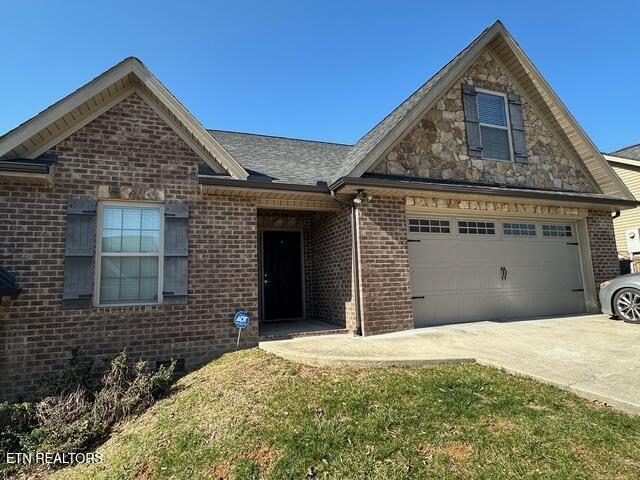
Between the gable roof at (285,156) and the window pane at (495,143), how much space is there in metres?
3.46

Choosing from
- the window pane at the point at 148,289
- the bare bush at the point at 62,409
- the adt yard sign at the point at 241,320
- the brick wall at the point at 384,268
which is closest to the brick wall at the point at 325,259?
the brick wall at the point at 384,268

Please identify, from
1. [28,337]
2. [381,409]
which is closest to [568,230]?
[381,409]

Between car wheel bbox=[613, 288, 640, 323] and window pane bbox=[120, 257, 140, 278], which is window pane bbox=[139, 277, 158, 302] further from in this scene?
car wheel bbox=[613, 288, 640, 323]

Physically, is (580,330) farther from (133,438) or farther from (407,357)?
(133,438)

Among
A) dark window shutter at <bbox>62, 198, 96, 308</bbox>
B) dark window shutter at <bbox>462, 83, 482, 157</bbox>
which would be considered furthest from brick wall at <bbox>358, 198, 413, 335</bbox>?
dark window shutter at <bbox>62, 198, 96, 308</bbox>

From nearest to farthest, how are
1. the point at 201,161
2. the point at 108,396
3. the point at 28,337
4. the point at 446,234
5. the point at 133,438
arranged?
the point at 133,438, the point at 108,396, the point at 28,337, the point at 201,161, the point at 446,234

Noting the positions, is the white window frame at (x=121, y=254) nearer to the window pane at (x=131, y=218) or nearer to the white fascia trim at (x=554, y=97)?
the window pane at (x=131, y=218)

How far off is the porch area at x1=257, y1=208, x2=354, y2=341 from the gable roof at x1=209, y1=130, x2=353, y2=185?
1.10 metres

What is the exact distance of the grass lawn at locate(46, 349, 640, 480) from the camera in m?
3.12

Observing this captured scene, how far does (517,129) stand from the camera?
9.56 m

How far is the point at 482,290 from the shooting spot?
8602 millimetres

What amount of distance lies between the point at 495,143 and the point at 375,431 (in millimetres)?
7983

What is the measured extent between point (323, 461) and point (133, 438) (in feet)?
8.42

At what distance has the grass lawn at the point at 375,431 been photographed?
3119mm
